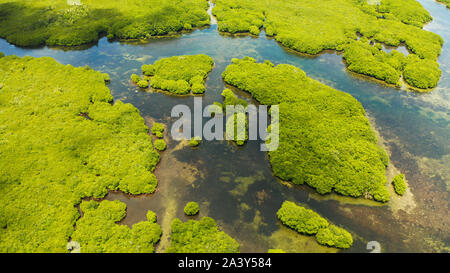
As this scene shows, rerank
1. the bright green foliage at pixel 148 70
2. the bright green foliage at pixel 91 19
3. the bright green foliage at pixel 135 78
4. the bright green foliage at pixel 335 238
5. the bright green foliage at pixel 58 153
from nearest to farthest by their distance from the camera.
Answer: the bright green foliage at pixel 335 238, the bright green foliage at pixel 58 153, the bright green foliage at pixel 135 78, the bright green foliage at pixel 148 70, the bright green foliage at pixel 91 19

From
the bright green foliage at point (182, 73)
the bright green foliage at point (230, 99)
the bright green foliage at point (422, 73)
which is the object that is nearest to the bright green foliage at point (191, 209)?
the bright green foliage at point (230, 99)

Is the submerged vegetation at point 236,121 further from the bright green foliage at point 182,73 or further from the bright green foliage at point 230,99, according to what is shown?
A: the bright green foliage at point 182,73

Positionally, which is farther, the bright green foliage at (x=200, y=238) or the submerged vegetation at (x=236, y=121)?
the submerged vegetation at (x=236, y=121)

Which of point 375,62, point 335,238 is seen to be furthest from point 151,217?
point 375,62

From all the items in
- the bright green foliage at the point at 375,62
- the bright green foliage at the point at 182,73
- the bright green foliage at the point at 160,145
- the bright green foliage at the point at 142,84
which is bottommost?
the bright green foliage at the point at 160,145

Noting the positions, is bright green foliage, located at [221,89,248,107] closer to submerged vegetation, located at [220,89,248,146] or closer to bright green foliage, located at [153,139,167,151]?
submerged vegetation, located at [220,89,248,146]

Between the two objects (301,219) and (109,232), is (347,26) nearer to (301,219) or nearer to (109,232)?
(301,219)

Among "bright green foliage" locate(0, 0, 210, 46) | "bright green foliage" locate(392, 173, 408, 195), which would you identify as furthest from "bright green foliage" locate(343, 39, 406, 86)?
"bright green foliage" locate(0, 0, 210, 46)
